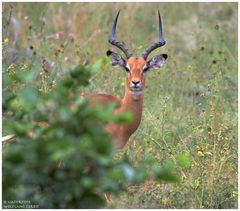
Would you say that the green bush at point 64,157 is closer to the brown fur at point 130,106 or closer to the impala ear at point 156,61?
the brown fur at point 130,106

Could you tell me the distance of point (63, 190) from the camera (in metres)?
4.97

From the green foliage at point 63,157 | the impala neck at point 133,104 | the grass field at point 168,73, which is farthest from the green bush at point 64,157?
the impala neck at point 133,104

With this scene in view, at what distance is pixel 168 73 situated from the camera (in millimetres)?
10414

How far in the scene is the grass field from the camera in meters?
7.42

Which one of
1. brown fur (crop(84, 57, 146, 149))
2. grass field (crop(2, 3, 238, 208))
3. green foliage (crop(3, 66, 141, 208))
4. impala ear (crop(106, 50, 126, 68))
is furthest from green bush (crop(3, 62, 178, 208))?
impala ear (crop(106, 50, 126, 68))

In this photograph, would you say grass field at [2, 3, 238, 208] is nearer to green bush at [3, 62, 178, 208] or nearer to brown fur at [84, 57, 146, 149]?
brown fur at [84, 57, 146, 149]

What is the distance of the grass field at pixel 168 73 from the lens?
24.3 feet

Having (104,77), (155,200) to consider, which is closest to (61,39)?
(104,77)

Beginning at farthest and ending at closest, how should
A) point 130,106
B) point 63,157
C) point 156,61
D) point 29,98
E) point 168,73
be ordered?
1. point 168,73
2. point 156,61
3. point 130,106
4. point 29,98
5. point 63,157

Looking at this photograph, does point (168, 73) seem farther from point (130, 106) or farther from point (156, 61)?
point (130, 106)

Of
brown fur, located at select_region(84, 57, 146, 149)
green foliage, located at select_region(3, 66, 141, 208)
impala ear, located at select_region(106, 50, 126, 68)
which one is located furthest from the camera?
impala ear, located at select_region(106, 50, 126, 68)

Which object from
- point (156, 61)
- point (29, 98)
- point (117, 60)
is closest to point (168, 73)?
point (156, 61)

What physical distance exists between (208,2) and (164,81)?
3777mm

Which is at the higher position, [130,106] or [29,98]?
[29,98]
